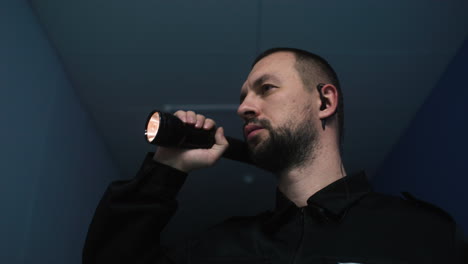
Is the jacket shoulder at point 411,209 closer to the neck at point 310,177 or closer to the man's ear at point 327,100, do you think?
the neck at point 310,177

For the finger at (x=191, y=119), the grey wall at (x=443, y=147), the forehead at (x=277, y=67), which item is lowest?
the grey wall at (x=443, y=147)

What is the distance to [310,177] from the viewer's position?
1.14 metres

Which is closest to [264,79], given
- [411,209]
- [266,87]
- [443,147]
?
[266,87]

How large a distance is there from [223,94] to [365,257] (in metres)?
1.42

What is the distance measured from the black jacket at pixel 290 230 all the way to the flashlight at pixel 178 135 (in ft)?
0.30

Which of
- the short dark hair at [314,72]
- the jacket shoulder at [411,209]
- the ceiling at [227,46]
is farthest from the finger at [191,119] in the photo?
the ceiling at [227,46]

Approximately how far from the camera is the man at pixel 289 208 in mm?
933

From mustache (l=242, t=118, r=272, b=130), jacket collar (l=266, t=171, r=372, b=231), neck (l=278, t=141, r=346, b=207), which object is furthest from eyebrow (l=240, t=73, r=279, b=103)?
jacket collar (l=266, t=171, r=372, b=231)

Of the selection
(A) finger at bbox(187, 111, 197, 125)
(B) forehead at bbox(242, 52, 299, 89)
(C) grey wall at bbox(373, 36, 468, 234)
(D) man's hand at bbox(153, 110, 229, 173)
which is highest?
(B) forehead at bbox(242, 52, 299, 89)

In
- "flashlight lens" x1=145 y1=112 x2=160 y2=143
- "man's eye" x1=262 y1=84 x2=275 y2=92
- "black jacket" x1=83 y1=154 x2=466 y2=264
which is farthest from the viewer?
"man's eye" x1=262 y1=84 x2=275 y2=92

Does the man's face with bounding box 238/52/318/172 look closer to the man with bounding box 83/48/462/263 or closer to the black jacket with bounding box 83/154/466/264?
the man with bounding box 83/48/462/263

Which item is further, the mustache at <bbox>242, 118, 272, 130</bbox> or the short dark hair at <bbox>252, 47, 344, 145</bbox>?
the short dark hair at <bbox>252, 47, 344, 145</bbox>

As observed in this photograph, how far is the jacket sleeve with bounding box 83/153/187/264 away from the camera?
3.41ft

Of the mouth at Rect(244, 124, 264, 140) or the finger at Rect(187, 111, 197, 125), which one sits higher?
the finger at Rect(187, 111, 197, 125)
